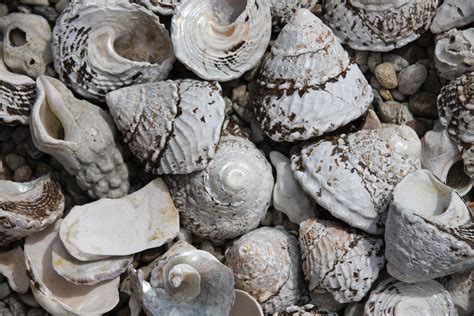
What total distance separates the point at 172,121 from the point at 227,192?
191mm

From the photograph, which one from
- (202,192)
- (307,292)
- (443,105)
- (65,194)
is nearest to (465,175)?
(443,105)

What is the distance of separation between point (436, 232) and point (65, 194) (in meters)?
0.83

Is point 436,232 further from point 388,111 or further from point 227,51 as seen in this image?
point 227,51

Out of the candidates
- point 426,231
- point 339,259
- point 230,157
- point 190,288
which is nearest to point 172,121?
point 230,157

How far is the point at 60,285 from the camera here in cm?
147

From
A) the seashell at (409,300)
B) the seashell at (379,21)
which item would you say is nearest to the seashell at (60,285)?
the seashell at (409,300)

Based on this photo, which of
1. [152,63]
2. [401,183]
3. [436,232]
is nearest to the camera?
[436,232]

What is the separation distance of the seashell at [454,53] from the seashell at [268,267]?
514 millimetres

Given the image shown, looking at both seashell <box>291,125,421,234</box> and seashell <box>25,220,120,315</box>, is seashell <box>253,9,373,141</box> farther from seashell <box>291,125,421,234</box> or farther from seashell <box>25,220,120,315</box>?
seashell <box>25,220,120,315</box>

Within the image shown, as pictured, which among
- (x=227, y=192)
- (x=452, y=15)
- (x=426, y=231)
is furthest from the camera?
(x=452, y=15)

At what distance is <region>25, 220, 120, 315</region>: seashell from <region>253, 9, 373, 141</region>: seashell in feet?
1.69

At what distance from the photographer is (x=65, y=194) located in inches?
60.7

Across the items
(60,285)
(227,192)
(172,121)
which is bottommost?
(60,285)

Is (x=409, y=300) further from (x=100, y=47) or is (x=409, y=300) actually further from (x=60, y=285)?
(x=100, y=47)
